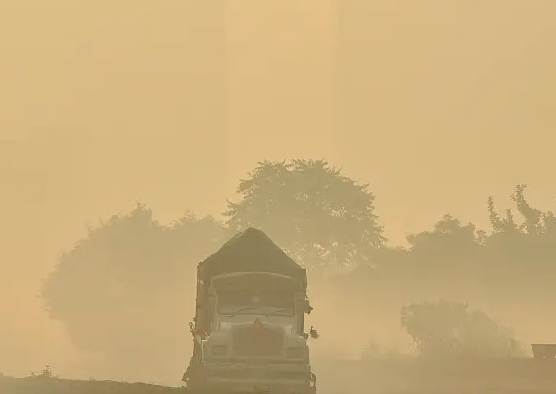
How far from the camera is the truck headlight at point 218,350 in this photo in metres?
37.4

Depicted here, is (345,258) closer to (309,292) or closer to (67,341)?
(309,292)

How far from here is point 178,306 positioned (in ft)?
370

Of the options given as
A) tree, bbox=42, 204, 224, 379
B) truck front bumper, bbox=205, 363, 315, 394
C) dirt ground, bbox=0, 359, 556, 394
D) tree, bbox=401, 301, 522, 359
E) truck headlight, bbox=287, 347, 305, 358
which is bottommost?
truck front bumper, bbox=205, 363, 315, 394

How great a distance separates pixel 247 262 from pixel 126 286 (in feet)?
243

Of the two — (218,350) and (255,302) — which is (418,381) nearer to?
(255,302)

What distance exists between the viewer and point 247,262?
4012 cm

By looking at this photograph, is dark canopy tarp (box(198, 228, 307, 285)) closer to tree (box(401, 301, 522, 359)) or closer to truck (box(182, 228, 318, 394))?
truck (box(182, 228, 318, 394))

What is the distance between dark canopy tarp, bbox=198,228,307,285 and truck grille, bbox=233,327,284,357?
2.88 m

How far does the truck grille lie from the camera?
37.4 meters

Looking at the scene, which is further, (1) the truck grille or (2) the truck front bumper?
(1) the truck grille

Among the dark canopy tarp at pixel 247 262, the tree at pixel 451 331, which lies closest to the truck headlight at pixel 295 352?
the dark canopy tarp at pixel 247 262

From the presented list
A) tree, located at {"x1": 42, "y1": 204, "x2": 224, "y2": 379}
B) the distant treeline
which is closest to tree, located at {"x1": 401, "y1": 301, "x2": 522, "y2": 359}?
the distant treeline

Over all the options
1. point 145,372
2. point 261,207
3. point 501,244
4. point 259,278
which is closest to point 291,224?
point 261,207

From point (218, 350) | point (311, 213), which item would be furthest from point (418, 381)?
point (311, 213)
